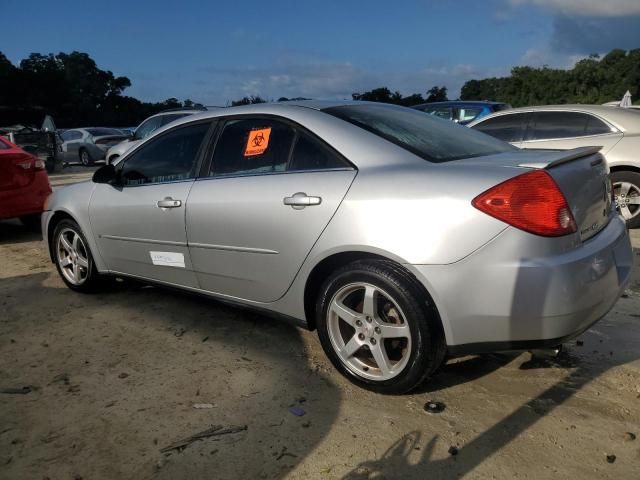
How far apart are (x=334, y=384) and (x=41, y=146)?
16166 mm

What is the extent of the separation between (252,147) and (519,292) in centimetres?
178

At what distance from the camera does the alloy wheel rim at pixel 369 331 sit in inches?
103

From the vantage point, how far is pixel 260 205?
9.86ft

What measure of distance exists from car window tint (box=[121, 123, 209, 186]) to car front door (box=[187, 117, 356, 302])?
0.24 m

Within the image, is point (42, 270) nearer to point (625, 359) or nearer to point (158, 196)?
point (158, 196)

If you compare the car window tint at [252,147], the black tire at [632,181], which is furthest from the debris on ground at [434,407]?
the black tire at [632,181]

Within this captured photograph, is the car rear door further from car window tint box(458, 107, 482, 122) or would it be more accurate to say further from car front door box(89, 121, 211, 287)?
car front door box(89, 121, 211, 287)

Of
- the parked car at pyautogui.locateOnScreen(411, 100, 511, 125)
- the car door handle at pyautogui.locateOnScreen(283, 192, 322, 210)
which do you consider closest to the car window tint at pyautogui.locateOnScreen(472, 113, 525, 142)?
the parked car at pyautogui.locateOnScreen(411, 100, 511, 125)

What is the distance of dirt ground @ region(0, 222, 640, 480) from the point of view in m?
2.22

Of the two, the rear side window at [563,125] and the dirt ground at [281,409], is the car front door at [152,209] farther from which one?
the rear side window at [563,125]

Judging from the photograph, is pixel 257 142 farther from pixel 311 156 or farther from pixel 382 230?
pixel 382 230

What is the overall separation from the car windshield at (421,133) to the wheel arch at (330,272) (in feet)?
1.88

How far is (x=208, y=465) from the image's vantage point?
2238mm

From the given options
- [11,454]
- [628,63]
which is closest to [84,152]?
[11,454]
